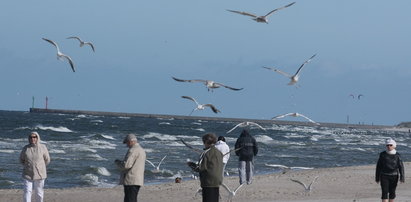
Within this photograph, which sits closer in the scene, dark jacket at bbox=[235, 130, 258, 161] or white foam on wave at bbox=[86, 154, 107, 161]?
dark jacket at bbox=[235, 130, 258, 161]

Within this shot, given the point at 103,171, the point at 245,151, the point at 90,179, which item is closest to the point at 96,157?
the point at 103,171

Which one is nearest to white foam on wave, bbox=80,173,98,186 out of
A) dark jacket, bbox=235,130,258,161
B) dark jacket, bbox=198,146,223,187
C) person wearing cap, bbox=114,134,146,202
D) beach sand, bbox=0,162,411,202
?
beach sand, bbox=0,162,411,202

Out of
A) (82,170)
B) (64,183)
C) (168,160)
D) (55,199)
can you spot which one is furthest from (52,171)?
(55,199)

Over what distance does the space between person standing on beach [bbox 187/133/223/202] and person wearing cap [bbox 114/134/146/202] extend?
1029 millimetres

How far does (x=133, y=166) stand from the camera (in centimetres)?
1190

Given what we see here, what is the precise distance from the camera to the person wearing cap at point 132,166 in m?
11.8

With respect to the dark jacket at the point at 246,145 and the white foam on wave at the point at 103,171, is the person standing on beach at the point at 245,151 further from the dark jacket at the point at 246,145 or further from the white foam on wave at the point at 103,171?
the white foam on wave at the point at 103,171

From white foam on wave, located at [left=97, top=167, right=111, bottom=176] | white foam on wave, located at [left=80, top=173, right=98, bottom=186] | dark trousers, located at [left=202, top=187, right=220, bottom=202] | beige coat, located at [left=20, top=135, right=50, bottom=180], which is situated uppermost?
beige coat, located at [left=20, top=135, right=50, bottom=180]

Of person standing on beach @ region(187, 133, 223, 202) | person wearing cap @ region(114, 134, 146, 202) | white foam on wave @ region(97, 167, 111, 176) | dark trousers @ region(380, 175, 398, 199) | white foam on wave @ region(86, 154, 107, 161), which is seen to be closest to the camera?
person standing on beach @ region(187, 133, 223, 202)

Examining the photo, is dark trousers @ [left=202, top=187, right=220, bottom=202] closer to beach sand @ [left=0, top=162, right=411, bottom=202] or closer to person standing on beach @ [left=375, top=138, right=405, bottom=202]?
person standing on beach @ [left=375, top=138, right=405, bottom=202]

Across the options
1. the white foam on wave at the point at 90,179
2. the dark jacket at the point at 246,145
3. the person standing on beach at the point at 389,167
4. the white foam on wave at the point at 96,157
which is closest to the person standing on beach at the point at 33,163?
the person standing on beach at the point at 389,167

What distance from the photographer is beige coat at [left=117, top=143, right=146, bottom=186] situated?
11.8 m

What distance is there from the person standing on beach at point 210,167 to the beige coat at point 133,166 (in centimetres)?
103

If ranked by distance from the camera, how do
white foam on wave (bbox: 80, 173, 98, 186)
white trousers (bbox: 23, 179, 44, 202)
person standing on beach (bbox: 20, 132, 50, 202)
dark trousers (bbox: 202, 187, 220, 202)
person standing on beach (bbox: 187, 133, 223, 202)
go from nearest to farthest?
person standing on beach (bbox: 187, 133, 223, 202) → dark trousers (bbox: 202, 187, 220, 202) → person standing on beach (bbox: 20, 132, 50, 202) → white trousers (bbox: 23, 179, 44, 202) → white foam on wave (bbox: 80, 173, 98, 186)
